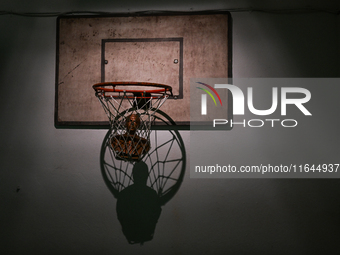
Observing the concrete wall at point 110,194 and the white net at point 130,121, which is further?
the concrete wall at point 110,194

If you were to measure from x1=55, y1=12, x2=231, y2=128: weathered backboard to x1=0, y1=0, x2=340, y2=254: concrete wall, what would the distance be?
105 mm

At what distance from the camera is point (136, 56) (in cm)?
175

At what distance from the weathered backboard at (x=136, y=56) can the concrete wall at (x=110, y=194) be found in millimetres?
105

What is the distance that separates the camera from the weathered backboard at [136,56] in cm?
173

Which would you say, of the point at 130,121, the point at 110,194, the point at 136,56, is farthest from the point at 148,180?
the point at 136,56

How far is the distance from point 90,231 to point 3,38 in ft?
5.68

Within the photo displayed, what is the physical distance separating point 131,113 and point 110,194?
2.27 feet

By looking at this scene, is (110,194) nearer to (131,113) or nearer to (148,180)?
(148,180)

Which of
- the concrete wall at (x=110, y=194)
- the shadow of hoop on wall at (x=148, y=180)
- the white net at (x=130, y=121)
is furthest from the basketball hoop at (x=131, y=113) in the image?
the concrete wall at (x=110, y=194)

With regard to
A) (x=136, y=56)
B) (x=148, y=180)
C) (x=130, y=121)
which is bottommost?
(x=148, y=180)

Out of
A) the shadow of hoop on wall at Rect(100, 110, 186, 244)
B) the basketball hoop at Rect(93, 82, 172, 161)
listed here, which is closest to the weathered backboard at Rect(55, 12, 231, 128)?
the basketball hoop at Rect(93, 82, 172, 161)

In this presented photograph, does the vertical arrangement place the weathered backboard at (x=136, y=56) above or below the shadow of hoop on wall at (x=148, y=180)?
above

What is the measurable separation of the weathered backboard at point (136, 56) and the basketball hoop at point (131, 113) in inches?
3.5

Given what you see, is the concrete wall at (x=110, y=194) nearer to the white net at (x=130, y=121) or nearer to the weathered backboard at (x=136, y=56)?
the weathered backboard at (x=136, y=56)
